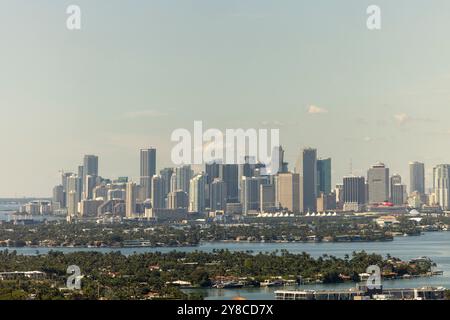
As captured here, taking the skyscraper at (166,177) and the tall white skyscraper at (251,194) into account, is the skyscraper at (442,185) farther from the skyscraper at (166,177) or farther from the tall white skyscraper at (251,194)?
the skyscraper at (166,177)

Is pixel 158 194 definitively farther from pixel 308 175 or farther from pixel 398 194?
pixel 398 194

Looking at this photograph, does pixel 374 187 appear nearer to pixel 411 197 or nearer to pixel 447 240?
pixel 411 197

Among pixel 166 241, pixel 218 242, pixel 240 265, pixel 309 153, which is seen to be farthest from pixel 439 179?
pixel 240 265

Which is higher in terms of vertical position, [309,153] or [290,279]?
[309,153]

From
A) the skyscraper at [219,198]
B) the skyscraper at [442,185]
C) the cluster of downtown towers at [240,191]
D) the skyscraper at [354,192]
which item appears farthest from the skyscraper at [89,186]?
the skyscraper at [442,185]

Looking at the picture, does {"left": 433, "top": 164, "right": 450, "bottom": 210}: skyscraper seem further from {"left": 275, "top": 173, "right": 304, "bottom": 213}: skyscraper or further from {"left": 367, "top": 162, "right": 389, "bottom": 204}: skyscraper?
{"left": 275, "top": 173, "right": 304, "bottom": 213}: skyscraper

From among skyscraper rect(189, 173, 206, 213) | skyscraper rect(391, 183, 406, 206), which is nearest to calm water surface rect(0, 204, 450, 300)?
skyscraper rect(189, 173, 206, 213)

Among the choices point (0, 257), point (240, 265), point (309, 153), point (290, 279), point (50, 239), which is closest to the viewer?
point (290, 279)
